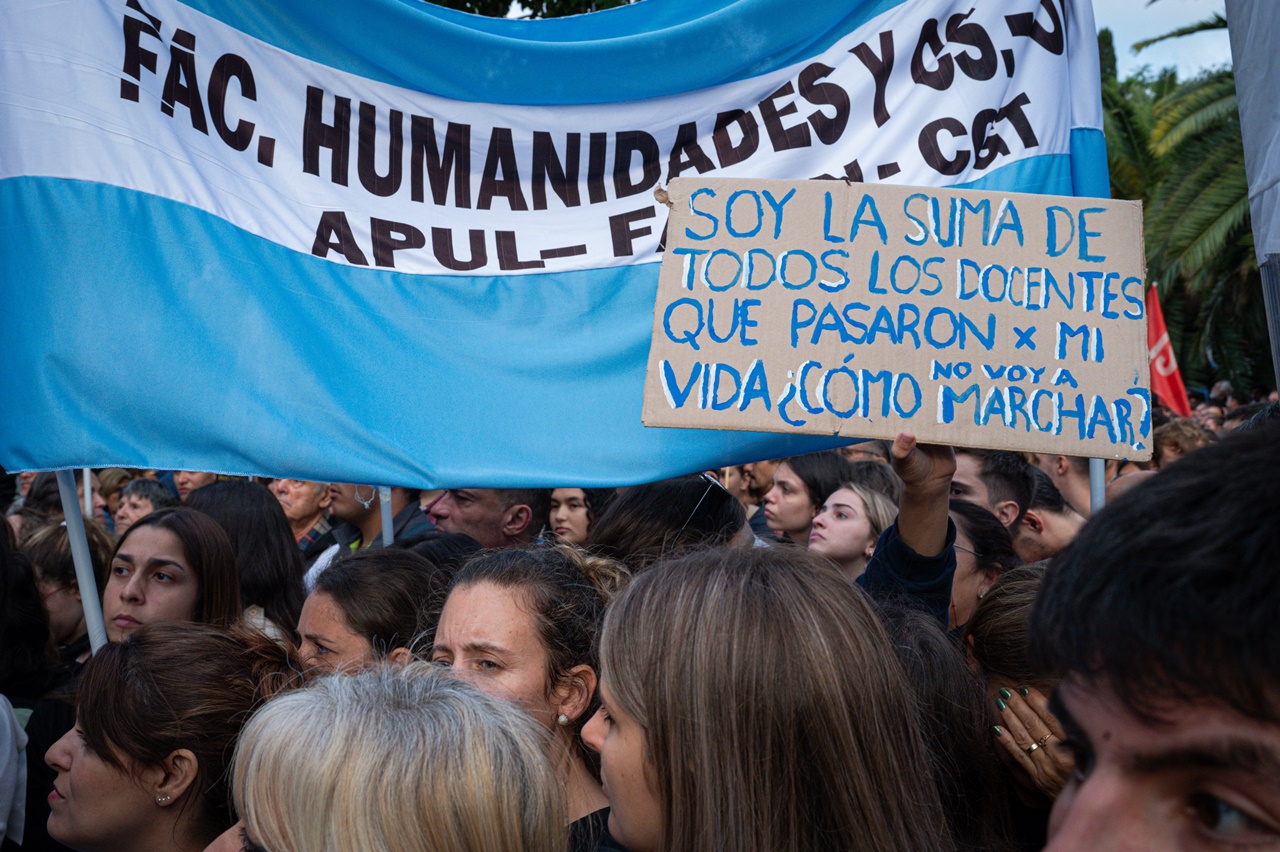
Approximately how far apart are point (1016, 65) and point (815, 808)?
2.54 meters

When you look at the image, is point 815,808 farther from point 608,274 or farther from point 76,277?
point 76,277

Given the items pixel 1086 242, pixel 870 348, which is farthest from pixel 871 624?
pixel 1086 242

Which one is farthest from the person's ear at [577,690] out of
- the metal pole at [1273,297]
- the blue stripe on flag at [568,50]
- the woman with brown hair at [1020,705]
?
the blue stripe on flag at [568,50]

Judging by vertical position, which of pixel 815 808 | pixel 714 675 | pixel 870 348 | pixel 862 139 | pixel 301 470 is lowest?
pixel 815 808

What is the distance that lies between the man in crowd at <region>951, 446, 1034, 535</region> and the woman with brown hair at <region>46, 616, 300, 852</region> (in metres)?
2.78

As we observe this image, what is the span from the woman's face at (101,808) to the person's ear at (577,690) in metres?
1.02

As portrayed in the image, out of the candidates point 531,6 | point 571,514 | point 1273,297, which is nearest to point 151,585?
point 571,514

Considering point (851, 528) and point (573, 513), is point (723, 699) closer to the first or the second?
point (851, 528)

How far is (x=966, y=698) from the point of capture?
7.72 ft

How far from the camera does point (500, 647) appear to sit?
265 cm

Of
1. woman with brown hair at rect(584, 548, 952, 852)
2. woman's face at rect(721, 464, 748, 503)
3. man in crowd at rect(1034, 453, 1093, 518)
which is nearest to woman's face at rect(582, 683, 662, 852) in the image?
woman with brown hair at rect(584, 548, 952, 852)

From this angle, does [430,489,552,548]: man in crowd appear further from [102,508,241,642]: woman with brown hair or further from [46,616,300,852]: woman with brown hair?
[46,616,300,852]: woman with brown hair

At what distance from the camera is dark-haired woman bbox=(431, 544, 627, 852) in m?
2.64

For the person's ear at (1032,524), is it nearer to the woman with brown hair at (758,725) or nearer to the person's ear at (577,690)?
the person's ear at (577,690)
